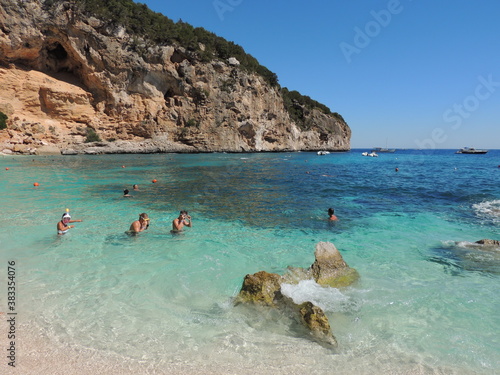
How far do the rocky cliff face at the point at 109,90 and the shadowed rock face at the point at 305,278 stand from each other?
45.4 m

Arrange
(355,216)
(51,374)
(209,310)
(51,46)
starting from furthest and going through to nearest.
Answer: (51,46)
(355,216)
(209,310)
(51,374)

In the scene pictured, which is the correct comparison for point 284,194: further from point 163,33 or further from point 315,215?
point 163,33

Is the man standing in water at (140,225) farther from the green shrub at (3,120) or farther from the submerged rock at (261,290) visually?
the green shrub at (3,120)

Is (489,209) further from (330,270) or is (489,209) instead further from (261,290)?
(261,290)

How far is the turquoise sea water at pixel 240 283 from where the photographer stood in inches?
155

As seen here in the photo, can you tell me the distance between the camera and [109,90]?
48.2m

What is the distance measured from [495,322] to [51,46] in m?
59.0

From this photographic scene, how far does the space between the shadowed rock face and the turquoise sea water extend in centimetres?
20

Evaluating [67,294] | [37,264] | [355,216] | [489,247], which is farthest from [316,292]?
[355,216]

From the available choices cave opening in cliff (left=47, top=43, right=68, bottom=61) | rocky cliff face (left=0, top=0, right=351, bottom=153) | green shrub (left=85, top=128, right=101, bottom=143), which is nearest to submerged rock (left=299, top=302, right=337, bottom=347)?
rocky cliff face (left=0, top=0, right=351, bottom=153)

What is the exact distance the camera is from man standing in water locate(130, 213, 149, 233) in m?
8.86

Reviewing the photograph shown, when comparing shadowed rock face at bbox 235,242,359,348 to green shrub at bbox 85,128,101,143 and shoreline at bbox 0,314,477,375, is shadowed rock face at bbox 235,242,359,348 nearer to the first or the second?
shoreline at bbox 0,314,477,375

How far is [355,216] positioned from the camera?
11719mm

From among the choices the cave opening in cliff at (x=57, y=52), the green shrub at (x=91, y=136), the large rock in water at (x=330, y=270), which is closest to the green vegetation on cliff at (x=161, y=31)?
the cave opening in cliff at (x=57, y=52)
